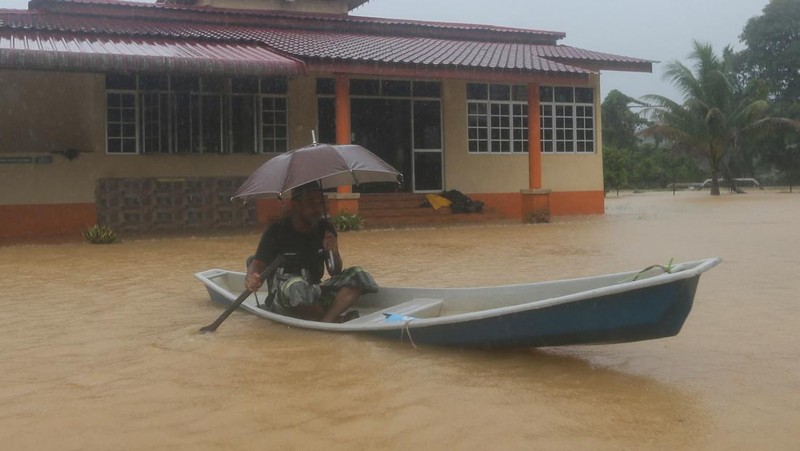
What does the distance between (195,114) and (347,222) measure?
3715 mm

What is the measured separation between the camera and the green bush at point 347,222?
14656 millimetres

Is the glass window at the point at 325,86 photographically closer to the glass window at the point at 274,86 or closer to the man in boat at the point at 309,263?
the glass window at the point at 274,86

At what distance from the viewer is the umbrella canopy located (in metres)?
5.49

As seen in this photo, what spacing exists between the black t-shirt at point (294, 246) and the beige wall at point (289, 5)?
15422mm

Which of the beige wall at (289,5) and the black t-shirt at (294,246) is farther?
the beige wall at (289,5)

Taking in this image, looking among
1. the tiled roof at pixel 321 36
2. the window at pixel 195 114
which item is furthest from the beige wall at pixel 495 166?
the window at pixel 195 114

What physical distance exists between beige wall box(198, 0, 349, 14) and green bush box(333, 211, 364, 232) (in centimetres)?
804

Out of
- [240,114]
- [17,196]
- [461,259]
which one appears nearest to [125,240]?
[17,196]

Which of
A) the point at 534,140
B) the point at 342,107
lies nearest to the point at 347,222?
the point at 342,107

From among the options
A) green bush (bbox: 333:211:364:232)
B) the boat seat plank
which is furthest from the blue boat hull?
green bush (bbox: 333:211:364:232)

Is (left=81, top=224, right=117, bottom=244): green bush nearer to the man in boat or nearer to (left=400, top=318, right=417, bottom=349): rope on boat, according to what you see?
the man in boat

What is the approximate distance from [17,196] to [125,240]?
7.76 feet

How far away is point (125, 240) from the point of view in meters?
13.6

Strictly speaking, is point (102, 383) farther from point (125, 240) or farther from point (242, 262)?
point (125, 240)
